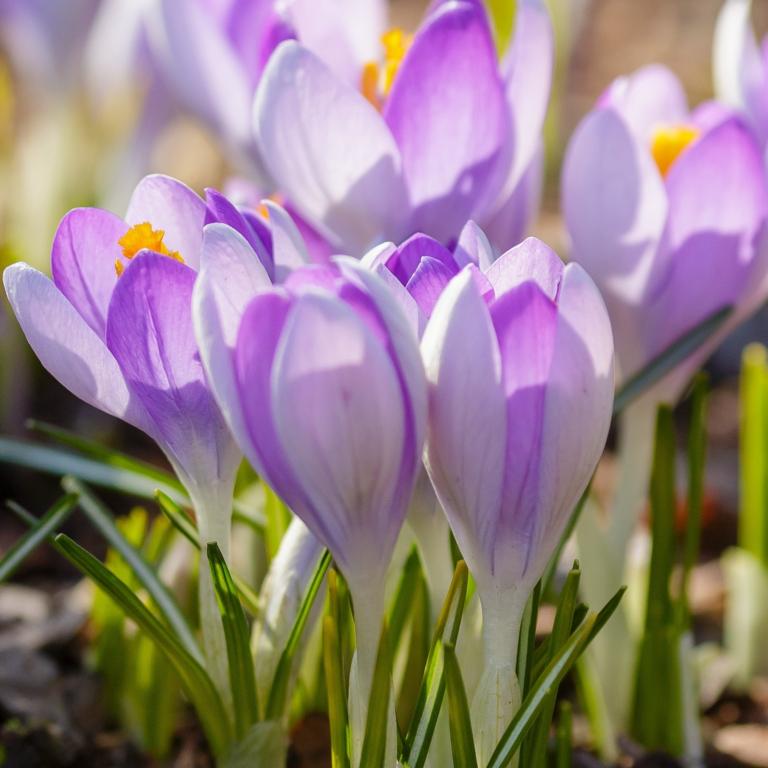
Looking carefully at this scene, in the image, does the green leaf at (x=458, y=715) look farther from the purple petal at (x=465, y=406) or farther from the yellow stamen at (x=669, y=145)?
the yellow stamen at (x=669, y=145)

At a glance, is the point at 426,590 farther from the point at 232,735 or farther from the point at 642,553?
the point at 642,553

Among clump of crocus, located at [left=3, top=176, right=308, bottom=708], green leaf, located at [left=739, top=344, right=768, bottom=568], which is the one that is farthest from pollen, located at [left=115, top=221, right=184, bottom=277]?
green leaf, located at [left=739, top=344, right=768, bottom=568]

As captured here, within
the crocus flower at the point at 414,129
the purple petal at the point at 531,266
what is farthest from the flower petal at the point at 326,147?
the purple petal at the point at 531,266

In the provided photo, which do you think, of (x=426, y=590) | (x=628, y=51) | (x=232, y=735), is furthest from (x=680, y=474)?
(x=628, y=51)

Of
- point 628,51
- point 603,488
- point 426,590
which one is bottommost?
point 426,590

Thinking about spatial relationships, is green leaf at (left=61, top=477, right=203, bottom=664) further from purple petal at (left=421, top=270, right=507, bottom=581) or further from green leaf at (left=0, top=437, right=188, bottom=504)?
purple petal at (left=421, top=270, right=507, bottom=581)

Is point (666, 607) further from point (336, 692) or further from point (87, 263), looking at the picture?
point (87, 263)
